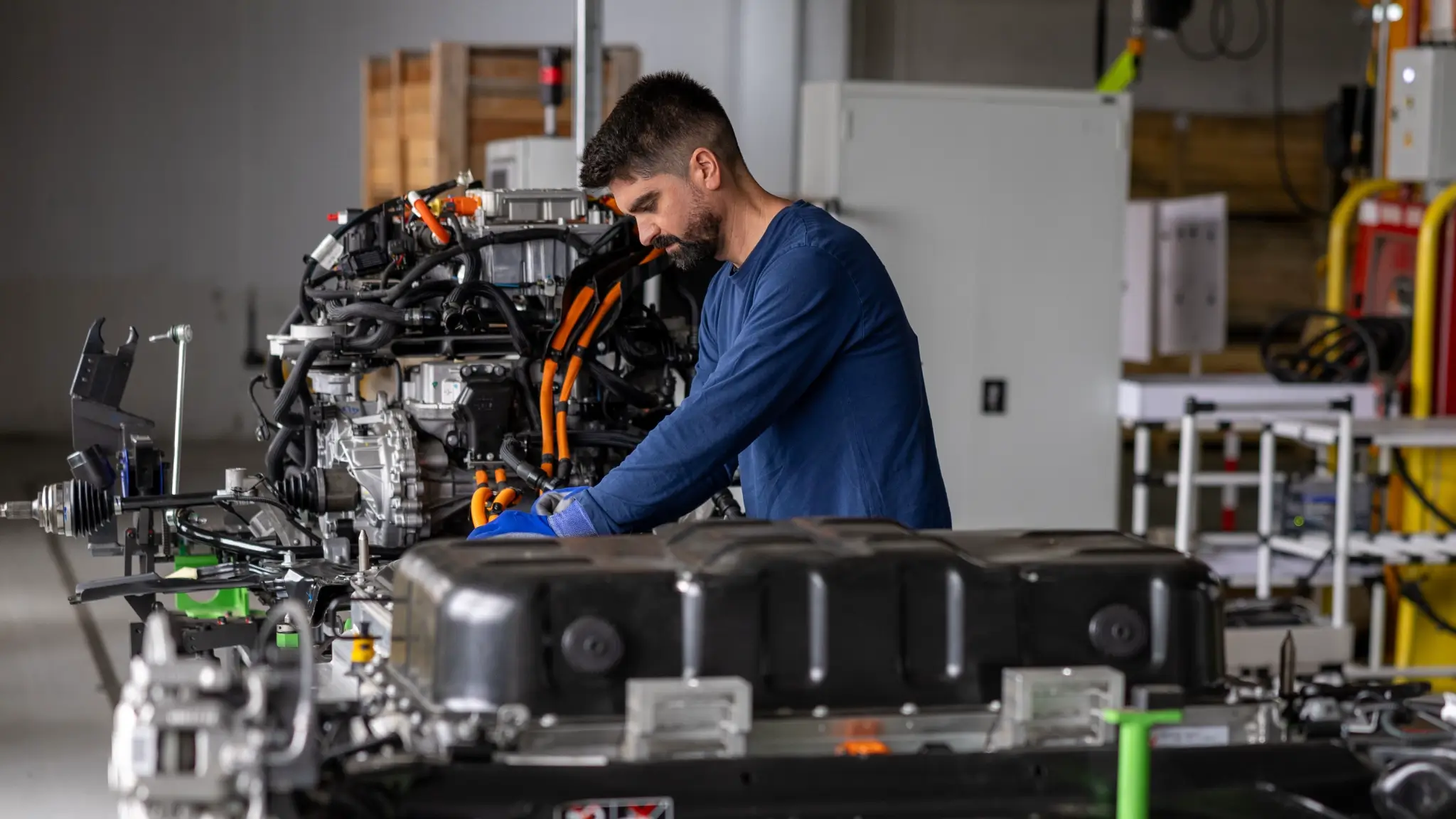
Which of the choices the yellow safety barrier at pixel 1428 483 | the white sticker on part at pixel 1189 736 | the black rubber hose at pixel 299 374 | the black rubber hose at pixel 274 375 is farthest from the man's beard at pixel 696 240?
the yellow safety barrier at pixel 1428 483

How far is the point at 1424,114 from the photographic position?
19.3 feet

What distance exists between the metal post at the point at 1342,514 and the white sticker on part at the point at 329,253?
3202mm

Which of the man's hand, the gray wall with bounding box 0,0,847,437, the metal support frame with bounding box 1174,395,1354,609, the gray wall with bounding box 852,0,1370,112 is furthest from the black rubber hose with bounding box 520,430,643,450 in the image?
the gray wall with bounding box 852,0,1370,112

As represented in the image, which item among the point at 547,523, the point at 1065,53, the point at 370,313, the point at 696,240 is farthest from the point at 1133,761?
the point at 1065,53

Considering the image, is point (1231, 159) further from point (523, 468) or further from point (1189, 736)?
point (1189, 736)

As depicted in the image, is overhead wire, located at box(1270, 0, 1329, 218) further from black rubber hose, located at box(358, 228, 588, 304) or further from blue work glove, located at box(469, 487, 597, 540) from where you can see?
blue work glove, located at box(469, 487, 597, 540)

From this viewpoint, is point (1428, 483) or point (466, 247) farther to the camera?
point (1428, 483)

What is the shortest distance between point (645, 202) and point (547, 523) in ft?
2.10

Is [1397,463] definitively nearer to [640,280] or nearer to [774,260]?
[640,280]

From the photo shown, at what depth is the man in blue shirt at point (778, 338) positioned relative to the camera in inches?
97.0

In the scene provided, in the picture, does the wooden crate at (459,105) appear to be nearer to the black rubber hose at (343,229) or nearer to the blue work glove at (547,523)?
the black rubber hose at (343,229)

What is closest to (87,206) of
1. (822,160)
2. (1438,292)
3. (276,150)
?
(276,150)

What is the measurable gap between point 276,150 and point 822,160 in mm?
6658

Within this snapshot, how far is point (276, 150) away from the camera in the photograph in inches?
444
